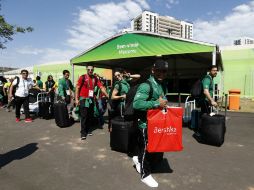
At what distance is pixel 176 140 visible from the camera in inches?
127

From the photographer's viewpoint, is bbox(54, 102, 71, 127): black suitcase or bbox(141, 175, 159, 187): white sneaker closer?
bbox(141, 175, 159, 187): white sneaker

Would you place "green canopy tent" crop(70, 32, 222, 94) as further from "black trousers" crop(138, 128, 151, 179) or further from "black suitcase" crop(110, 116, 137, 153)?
"black trousers" crop(138, 128, 151, 179)

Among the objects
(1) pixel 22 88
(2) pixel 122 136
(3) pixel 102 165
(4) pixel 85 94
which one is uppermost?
(1) pixel 22 88

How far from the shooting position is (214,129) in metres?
5.27

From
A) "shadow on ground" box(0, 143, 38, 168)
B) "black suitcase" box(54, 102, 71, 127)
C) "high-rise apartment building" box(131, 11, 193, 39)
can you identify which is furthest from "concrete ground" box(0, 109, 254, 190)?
"high-rise apartment building" box(131, 11, 193, 39)

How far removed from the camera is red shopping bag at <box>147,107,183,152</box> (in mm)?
3112

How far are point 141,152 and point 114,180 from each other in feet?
2.04

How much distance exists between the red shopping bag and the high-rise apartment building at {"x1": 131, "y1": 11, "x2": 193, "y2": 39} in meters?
76.5

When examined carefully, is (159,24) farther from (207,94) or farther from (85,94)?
(207,94)

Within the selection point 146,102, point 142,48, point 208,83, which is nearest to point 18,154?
point 146,102

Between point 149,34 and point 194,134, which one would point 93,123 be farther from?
point 149,34

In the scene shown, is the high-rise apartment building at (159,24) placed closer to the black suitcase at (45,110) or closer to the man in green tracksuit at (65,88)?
the black suitcase at (45,110)

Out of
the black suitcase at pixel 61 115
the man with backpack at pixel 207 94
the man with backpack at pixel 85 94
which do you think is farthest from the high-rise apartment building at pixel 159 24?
the man with backpack at pixel 207 94

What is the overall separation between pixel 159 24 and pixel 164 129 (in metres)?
91.4
